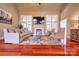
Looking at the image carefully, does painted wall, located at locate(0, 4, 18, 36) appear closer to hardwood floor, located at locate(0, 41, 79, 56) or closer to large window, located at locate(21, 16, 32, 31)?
large window, located at locate(21, 16, 32, 31)

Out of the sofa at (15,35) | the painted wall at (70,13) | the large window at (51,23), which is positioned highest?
the painted wall at (70,13)

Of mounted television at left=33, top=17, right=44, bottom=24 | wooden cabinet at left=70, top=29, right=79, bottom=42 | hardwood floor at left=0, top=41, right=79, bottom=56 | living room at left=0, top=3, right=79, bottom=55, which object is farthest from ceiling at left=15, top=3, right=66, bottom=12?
hardwood floor at left=0, top=41, right=79, bottom=56

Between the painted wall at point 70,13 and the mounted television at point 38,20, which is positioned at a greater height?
the painted wall at point 70,13

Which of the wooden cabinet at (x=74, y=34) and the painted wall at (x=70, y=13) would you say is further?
the wooden cabinet at (x=74, y=34)

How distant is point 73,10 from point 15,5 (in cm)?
163

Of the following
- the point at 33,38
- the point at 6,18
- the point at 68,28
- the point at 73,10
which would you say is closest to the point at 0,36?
the point at 6,18

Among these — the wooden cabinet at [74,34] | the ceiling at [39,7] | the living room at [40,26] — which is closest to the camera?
the ceiling at [39,7]

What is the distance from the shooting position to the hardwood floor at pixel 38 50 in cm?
343

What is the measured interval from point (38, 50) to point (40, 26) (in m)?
0.71

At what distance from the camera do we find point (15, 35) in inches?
144

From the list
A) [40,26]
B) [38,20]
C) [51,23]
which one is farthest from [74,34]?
[38,20]

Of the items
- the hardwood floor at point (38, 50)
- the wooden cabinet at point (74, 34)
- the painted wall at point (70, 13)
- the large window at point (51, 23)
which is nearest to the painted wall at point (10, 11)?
the hardwood floor at point (38, 50)

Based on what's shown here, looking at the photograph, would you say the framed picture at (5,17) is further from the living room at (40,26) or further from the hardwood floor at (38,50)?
the hardwood floor at (38,50)

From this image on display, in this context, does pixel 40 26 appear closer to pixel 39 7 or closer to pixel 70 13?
pixel 39 7
